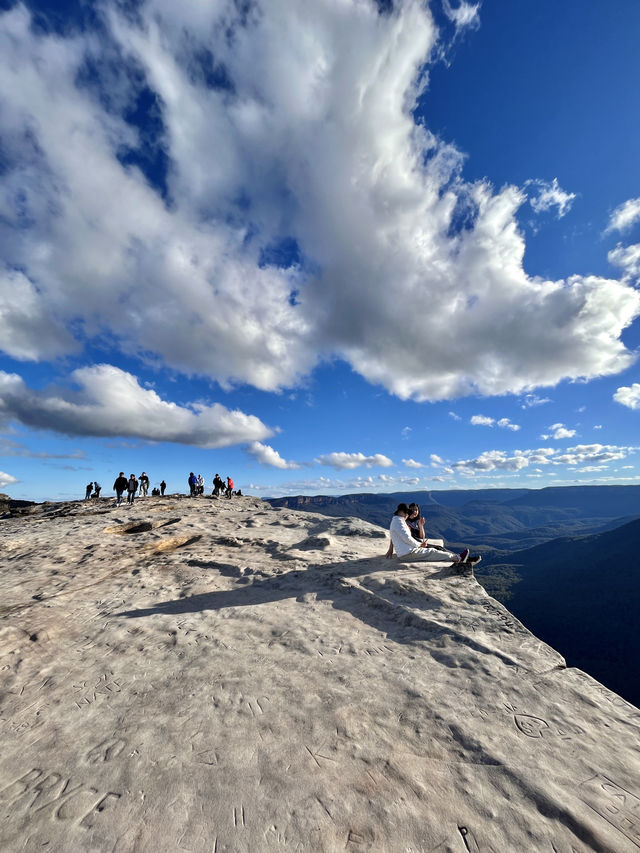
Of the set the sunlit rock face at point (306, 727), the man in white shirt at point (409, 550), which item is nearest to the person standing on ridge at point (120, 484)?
the sunlit rock face at point (306, 727)

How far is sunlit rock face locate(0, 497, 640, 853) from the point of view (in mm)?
3512

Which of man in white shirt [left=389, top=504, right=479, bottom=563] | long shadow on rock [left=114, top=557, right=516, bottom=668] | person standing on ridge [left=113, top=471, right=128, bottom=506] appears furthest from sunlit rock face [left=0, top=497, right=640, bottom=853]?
person standing on ridge [left=113, top=471, right=128, bottom=506]

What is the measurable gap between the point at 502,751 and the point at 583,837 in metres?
1.04

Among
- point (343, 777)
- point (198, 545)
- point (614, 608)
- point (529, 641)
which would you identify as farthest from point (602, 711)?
point (614, 608)

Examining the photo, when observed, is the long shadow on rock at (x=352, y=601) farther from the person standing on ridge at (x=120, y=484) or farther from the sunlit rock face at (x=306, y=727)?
the person standing on ridge at (x=120, y=484)

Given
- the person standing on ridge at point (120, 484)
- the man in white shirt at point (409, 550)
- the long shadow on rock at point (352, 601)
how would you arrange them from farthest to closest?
the person standing on ridge at point (120, 484) → the man in white shirt at point (409, 550) → the long shadow on rock at point (352, 601)

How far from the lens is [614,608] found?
18275cm

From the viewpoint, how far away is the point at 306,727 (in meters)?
4.77

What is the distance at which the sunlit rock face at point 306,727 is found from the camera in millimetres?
3512

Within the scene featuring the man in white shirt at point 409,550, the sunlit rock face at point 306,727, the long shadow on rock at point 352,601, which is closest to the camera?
the sunlit rock face at point 306,727

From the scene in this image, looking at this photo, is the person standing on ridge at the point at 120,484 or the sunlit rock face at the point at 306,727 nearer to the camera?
the sunlit rock face at the point at 306,727

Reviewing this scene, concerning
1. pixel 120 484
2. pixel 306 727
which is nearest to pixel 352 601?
pixel 306 727

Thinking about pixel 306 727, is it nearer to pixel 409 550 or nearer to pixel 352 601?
pixel 352 601

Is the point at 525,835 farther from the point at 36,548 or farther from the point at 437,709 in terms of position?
the point at 36,548
